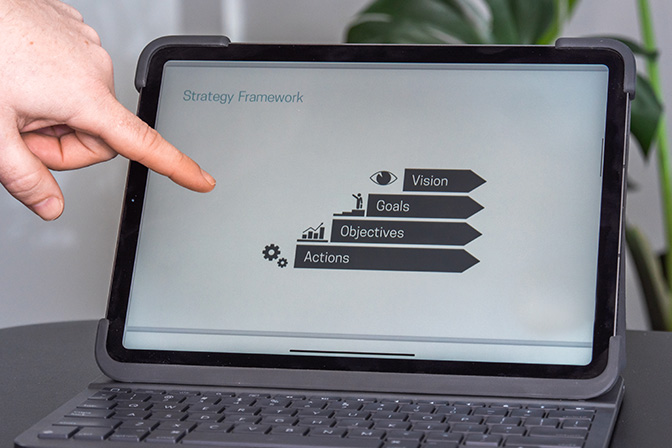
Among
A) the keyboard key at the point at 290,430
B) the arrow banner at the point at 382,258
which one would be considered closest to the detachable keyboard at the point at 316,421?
the keyboard key at the point at 290,430

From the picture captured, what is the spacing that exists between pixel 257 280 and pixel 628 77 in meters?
0.33

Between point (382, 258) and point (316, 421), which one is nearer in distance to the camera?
point (316, 421)

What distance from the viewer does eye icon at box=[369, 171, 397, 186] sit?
0.59 m

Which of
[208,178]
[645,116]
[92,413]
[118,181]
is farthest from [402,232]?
[118,181]

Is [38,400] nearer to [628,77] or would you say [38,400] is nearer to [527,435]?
[527,435]

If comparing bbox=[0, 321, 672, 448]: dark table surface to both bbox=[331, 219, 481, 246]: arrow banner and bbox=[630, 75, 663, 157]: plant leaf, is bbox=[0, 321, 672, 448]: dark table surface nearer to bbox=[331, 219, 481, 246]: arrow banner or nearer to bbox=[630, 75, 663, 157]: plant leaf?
bbox=[331, 219, 481, 246]: arrow banner

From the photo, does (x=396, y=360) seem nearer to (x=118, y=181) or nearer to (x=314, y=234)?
(x=314, y=234)

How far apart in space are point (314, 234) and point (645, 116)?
39.1 inches

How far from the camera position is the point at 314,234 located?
0.59 metres

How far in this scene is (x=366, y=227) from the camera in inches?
22.9

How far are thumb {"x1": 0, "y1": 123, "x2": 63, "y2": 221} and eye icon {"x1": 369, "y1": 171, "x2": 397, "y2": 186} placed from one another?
241mm

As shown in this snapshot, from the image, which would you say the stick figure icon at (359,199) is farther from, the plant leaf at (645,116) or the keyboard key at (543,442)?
the plant leaf at (645,116)

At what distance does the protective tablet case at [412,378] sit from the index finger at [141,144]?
136 millimetres

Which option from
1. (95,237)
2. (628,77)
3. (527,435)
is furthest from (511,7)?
(527,435)
